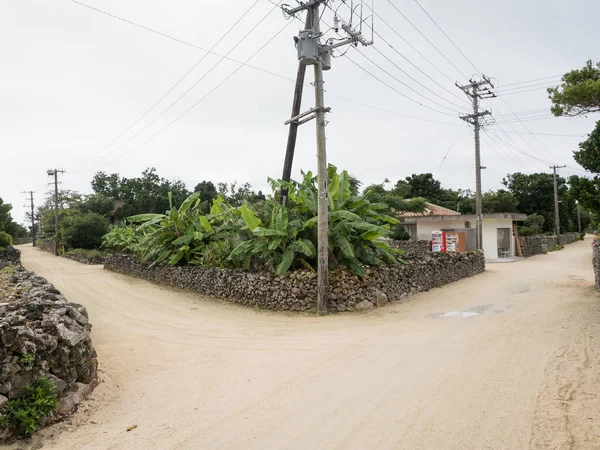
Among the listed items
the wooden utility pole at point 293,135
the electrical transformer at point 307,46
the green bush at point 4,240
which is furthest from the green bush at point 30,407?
the green bush at point 4,240

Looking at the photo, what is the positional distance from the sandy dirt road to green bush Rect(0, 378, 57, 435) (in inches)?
7.2

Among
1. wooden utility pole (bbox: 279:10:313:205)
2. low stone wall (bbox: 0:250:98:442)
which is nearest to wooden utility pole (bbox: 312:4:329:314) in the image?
wooden utility pole (bbox: 279:10:313:205)

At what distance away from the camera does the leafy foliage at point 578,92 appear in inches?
367

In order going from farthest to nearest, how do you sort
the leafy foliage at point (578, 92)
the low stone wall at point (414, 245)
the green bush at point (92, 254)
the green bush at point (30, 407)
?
the green bush at point (92, 254) < the low stone wall at point (414, 245) < the leafy foliage at point (578, 92) < the green bush at point (30, 407)

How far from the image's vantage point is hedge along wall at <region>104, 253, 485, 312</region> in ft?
33.2

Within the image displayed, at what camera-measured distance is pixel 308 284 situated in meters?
10.1

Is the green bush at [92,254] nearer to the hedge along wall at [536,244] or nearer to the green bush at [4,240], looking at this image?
the green bush at [4,240]

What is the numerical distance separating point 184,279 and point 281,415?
1045 cm

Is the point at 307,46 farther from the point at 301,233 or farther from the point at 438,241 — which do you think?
the point at 438,241

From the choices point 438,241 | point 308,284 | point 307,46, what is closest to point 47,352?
point 308,284

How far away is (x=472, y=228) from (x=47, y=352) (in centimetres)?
2547

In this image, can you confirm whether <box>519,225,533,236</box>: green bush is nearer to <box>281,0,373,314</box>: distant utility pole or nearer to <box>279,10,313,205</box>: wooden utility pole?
<box>279,10,313,205</box>: wooden utility pole

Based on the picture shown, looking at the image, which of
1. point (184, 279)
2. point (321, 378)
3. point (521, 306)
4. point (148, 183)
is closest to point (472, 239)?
point (521, 306)

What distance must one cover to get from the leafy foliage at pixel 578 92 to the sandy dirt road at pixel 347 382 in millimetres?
4695
